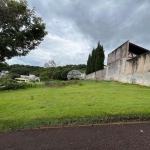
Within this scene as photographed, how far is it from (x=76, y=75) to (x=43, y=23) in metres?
27.3

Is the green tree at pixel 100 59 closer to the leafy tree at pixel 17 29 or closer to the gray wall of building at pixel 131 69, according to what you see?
the gray wall of building at pixel 131 69

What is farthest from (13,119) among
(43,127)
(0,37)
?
(0,37)

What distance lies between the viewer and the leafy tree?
1141 centimetres

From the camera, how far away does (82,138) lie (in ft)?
9.73

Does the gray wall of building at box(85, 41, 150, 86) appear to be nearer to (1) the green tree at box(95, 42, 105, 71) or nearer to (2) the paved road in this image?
(2) the paved road

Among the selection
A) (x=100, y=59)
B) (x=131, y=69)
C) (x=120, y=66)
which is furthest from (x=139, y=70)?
(x=100, y=59)

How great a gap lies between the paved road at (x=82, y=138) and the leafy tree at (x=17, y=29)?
9813mm

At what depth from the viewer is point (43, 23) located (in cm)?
1336

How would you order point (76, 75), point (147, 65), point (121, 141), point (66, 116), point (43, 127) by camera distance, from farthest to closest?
point (76, 75)
point (147, 65)
point (66, 116)
point (43, 127)
point (121, 141)

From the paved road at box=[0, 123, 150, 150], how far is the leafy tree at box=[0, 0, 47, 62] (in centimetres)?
981

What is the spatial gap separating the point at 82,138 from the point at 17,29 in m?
11.8

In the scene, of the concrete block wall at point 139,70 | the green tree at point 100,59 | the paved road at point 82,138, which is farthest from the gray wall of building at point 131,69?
the green tree at point 100,59

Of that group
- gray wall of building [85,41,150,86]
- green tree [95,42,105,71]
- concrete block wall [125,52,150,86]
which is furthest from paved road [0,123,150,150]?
green tree [95,42,105,71]

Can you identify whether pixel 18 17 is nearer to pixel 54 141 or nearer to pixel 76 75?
pixel 54 141
